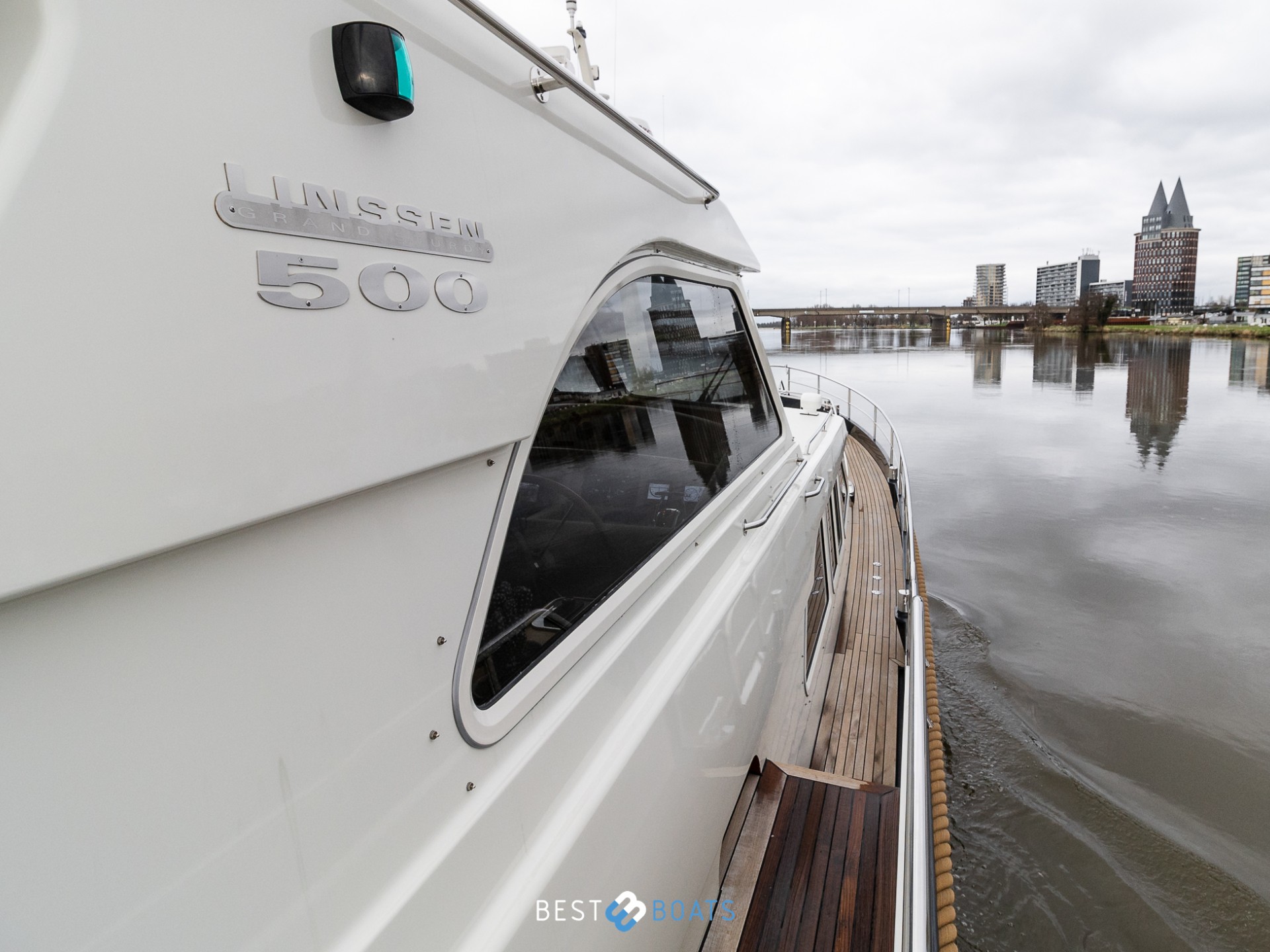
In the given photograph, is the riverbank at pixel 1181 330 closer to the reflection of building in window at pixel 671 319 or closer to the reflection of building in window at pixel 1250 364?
the reflection of building in window at pixel 1250 364

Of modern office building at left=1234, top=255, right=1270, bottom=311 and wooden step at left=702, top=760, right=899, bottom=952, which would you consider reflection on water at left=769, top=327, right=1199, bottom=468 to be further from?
modern office building at left=1234, top=255, right=1270, bottom=311

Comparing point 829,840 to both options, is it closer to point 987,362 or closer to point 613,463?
point 613,463

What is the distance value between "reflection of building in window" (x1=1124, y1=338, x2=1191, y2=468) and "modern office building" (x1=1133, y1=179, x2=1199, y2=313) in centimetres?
8557

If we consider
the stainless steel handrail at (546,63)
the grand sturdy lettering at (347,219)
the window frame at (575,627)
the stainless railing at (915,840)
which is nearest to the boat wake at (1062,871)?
the stainless railing at (915,840)

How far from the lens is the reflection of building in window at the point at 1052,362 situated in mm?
38688

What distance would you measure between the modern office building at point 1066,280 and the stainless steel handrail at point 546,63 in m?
187

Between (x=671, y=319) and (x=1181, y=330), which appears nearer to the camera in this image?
(x=671, y=319)

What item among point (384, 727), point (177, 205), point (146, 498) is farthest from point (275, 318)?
point (384, 727)

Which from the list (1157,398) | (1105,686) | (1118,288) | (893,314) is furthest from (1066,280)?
(1105,686)

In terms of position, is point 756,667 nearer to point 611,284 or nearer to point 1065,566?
point 611,284

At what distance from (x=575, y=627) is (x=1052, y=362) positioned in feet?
187

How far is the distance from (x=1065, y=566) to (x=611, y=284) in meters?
12.1

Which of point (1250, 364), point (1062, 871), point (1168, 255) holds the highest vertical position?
point (1168, 255)

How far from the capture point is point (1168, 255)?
400ft
